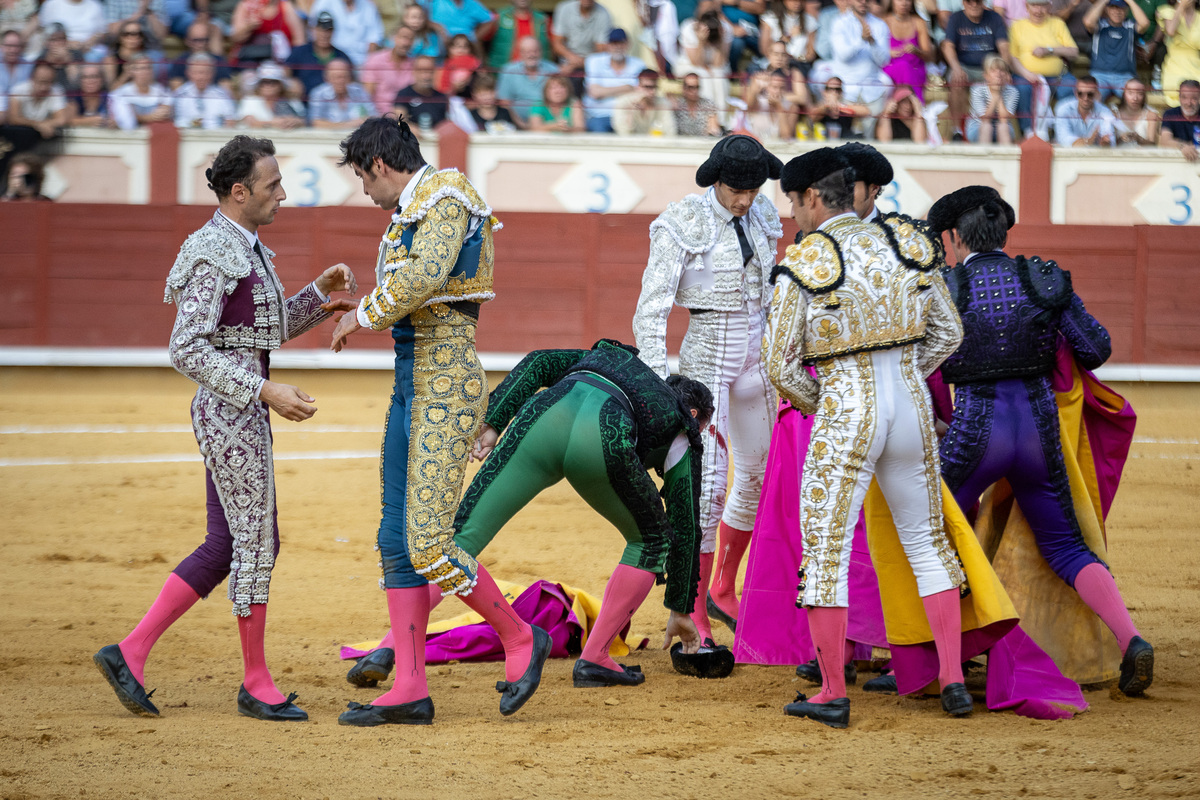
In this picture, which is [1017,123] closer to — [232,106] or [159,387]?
[232,106]

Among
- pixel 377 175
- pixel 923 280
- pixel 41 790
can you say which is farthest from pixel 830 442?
pixel 41 790

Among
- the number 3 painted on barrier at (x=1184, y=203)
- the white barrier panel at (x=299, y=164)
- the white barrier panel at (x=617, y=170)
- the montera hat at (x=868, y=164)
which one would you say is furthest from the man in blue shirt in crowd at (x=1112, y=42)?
the montera hat at (x=868, y=164)

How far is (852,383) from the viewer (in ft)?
Result: 10.7

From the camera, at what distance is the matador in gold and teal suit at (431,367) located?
3.10 meters

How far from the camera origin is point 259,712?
332 cm

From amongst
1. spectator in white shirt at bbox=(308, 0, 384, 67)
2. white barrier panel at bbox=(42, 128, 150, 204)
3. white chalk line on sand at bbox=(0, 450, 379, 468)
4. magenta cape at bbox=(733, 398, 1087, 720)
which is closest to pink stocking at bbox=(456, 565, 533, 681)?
magenta cape at bbox=(733, 398, 1087, 720)

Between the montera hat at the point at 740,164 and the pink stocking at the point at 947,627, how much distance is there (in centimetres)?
146

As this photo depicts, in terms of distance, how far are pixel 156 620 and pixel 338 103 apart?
23.9 feet

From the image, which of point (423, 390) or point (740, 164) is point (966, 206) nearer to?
point (740, 164)

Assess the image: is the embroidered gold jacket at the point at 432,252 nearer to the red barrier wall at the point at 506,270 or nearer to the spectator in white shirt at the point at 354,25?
the red barrier wall at the point at 506,270

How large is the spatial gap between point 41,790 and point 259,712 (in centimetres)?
68

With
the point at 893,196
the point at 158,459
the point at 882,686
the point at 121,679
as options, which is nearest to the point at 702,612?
the point at 882,686

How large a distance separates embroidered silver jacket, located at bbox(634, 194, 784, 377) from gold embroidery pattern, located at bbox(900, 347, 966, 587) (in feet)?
3.29

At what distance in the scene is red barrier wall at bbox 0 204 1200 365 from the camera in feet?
33.3
